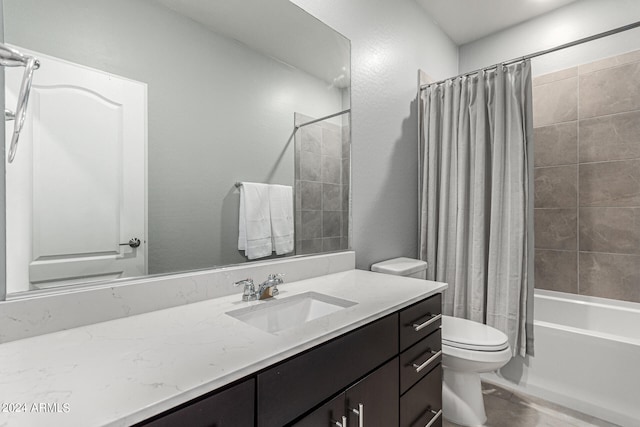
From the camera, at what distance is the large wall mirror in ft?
2.87

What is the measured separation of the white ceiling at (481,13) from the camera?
2416 millimetres

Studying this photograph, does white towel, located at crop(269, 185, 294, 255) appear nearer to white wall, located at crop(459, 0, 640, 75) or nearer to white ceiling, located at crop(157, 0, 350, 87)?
white ceiling, located at crop(157, 0, 350, 87)

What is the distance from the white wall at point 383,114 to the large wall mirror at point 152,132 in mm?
303

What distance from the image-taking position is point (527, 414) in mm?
1810

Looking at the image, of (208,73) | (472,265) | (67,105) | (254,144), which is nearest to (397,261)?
(472,265)

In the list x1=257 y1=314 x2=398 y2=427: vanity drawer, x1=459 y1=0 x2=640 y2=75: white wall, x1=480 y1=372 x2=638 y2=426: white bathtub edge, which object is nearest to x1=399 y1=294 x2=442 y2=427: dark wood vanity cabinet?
x1=257 y1=314 x2=398 y2=427: vanity drawer

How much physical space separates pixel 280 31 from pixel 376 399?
156 centimetres

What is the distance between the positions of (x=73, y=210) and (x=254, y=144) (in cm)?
70

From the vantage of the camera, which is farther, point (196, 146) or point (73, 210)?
point (196, 146)

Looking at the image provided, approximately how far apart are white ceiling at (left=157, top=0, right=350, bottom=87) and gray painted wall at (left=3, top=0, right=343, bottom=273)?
1.8 inches

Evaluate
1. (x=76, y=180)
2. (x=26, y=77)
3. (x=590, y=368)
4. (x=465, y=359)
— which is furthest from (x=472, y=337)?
(x=26, y=77)

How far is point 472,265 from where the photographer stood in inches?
79.4

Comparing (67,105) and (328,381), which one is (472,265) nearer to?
(328,381)

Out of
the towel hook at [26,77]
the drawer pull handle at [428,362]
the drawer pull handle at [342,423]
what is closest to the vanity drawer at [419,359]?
the drawer pull handle at [428,362]
